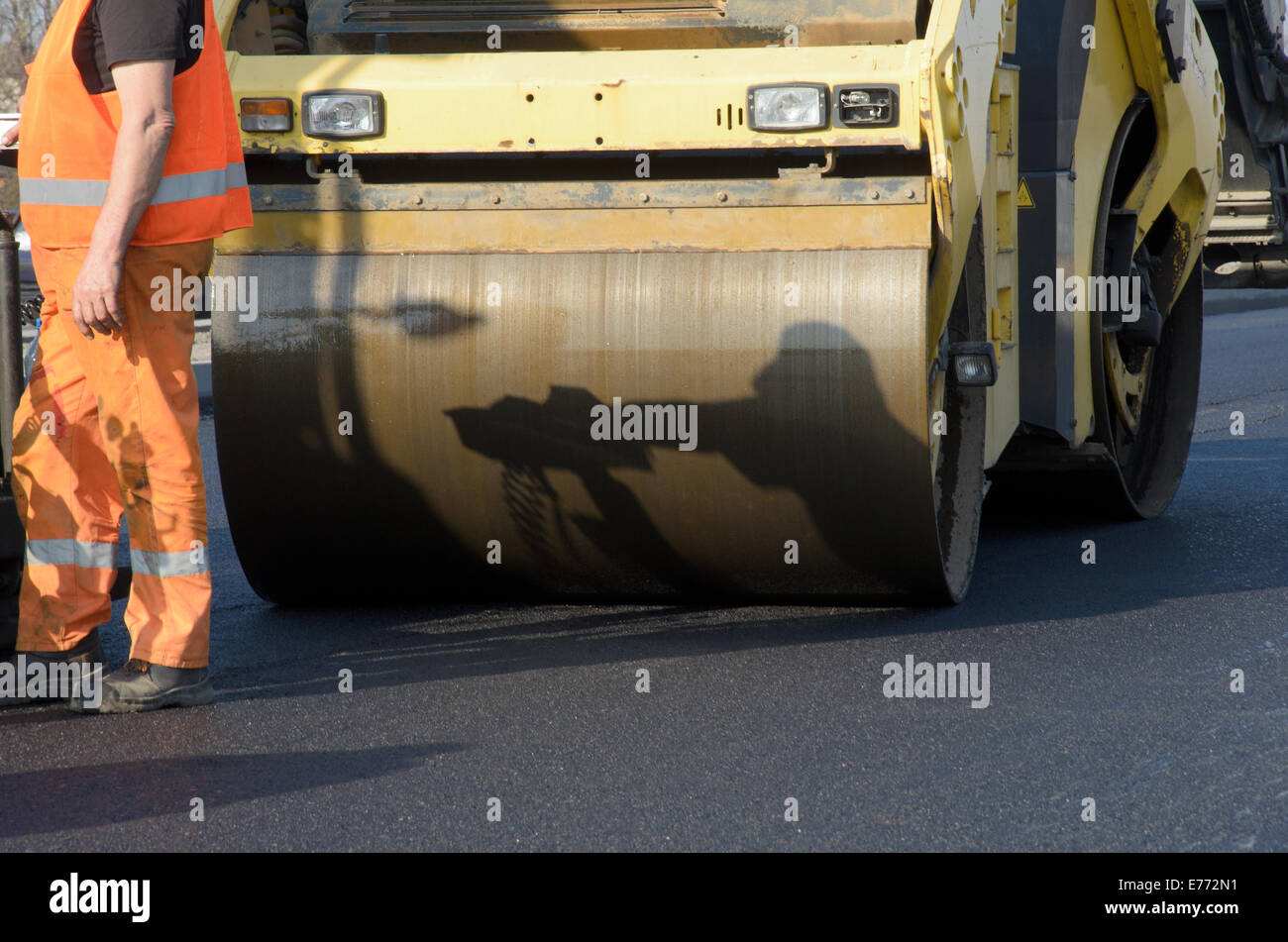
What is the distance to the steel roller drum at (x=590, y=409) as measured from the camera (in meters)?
4.22

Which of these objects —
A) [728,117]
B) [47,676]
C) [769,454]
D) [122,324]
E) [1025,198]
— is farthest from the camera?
[1025,198]

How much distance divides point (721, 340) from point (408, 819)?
1.49 m

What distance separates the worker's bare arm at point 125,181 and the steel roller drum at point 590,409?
62cm

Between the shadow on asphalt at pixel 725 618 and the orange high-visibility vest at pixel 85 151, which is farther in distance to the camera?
the shadow on asphalt at pixel 725 618

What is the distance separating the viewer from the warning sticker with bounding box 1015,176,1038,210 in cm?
509

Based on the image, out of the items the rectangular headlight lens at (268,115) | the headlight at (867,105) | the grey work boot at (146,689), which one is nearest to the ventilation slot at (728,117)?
the headlight at (867,105)

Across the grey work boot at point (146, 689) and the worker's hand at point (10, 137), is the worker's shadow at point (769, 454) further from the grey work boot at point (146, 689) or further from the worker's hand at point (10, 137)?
the worker's hand at point (10, 137)

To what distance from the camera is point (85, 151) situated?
387cm

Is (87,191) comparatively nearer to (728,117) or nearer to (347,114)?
(347,114)

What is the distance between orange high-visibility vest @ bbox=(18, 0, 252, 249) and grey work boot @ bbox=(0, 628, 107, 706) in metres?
0.86

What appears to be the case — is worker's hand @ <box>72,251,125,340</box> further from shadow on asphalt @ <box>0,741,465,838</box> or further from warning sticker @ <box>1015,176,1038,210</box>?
warning sticker @ <box>1015,176,1038,210</box>

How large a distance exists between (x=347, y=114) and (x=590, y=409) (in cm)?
86

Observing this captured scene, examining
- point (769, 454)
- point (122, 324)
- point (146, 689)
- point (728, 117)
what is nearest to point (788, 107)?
point (728, 117)

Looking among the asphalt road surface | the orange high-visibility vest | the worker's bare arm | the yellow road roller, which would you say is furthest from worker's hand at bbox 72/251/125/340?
the asphalt road surface
